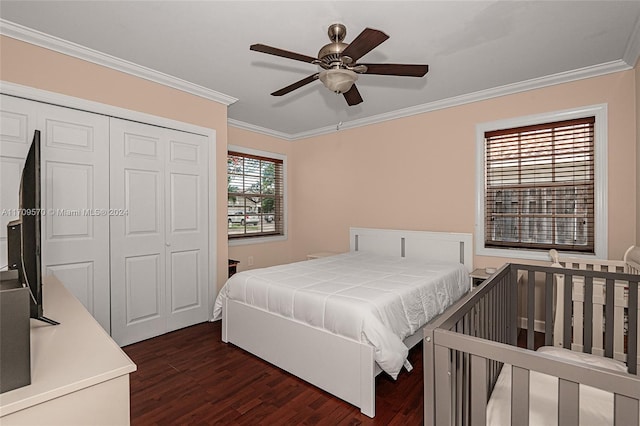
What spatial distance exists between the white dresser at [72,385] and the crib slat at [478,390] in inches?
40.2

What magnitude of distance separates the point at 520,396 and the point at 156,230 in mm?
3123

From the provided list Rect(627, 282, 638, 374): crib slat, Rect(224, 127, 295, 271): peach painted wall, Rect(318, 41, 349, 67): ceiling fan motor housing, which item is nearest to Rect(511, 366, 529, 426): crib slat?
Rect(627, 282, 638, 374): crib slat

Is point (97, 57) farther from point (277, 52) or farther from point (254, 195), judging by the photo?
point (254, 195)

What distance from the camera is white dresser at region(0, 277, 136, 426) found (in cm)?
78

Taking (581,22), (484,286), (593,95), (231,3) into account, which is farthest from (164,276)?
(593,95)

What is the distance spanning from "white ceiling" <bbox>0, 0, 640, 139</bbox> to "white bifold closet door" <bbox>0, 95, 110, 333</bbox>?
22.5 inches

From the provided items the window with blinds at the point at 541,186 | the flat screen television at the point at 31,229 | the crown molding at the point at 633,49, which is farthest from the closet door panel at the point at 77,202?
the crown molding at the point at 633,49

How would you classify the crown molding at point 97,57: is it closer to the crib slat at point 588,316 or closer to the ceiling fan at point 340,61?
the ceiling fan at point 340,61

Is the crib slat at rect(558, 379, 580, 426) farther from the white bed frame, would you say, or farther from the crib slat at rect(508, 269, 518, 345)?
the crib slat at rect(508, 269, 518, 345)

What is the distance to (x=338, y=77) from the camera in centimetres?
195

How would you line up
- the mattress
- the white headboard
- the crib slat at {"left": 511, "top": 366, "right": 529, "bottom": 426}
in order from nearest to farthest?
the crib slat at {"left": 511, "top": 366, "right": 529, "bottom": 426} → the mattress → the white headboard

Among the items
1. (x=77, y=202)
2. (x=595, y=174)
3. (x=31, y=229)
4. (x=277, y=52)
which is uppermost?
(x=277, y=52)

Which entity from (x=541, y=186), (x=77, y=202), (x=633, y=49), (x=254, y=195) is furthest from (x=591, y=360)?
(x=254, y=195)

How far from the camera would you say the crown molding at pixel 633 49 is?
229 centimetres
